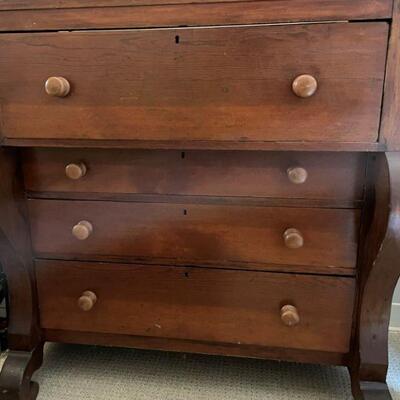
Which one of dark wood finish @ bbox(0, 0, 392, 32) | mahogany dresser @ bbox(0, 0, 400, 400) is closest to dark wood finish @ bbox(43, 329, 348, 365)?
mahogany dresser @ bbox(0, 0, 400, 400)

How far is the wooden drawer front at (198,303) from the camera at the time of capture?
0.88 meters

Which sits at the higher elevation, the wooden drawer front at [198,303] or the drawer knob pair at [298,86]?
the drawer knob pair at [298,86]

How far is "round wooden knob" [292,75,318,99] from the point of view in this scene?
67 centimetres

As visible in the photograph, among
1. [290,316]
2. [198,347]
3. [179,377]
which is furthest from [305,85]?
[179,377]

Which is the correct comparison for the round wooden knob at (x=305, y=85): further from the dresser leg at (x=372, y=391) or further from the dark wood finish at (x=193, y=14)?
the dresser leg at (x=372, y=391)

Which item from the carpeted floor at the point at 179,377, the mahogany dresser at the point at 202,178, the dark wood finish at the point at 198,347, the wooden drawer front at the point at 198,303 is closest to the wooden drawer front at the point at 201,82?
the mahogany dresser at the point at 202,178

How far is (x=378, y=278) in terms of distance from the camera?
0.80m

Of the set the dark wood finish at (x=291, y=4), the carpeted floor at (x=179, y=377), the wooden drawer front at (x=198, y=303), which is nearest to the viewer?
the dark wood finish at (x=291, y=4)

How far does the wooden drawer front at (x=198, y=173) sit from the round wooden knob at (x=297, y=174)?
0.05 ft

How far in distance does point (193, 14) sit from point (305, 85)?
24cm

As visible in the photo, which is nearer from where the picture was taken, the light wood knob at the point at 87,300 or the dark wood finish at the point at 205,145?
the dark wood finish at the point at 205,145

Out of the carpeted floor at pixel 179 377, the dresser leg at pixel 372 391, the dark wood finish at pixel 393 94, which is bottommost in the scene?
the carpeted floor at pixel 179 377

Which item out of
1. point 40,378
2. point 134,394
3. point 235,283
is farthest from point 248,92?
point 40,378

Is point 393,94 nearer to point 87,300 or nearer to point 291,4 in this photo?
point 291,4
